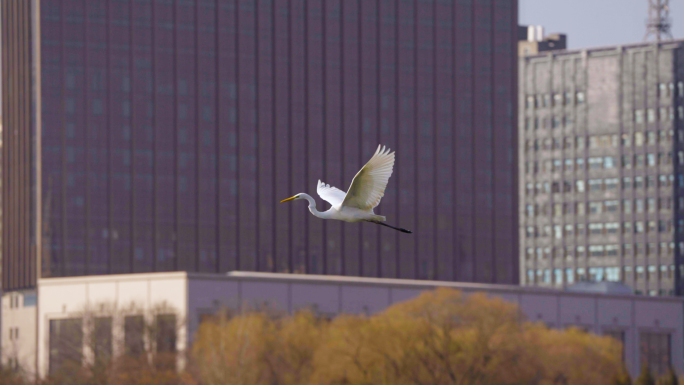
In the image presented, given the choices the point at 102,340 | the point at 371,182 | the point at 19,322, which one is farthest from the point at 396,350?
the point at 371,182

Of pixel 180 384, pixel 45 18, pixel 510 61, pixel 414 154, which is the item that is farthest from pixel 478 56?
pixel 180 384

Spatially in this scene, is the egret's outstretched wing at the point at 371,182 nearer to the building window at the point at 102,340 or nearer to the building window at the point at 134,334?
the building window at the point at 102,340

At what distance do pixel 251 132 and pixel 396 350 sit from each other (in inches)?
3260

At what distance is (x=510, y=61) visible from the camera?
198000 millimetres

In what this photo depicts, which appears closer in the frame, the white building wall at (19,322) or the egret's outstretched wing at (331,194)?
the egret's outstretched wing at (331,194)

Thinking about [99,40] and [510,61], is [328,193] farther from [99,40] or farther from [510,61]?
[510,61]

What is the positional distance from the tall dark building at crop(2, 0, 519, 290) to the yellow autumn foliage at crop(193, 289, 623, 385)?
6228 centimetres

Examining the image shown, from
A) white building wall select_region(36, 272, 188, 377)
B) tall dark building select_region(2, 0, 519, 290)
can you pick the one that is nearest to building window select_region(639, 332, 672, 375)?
tall dark building select_region(2, 0, 519, 290)

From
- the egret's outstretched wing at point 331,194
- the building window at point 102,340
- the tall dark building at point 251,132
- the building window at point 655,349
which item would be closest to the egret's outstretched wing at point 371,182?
the egret's outstretched wing at point 331,194

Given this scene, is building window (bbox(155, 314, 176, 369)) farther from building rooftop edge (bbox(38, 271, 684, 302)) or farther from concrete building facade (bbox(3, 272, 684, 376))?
building rooftop edge (bbox(38, 271, 684, 302))

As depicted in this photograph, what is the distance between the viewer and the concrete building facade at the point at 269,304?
421 feet

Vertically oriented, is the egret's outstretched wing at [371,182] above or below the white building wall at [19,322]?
above

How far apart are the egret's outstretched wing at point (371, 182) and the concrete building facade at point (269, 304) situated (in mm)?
83509

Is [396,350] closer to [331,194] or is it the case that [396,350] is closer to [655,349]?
[655,349]
